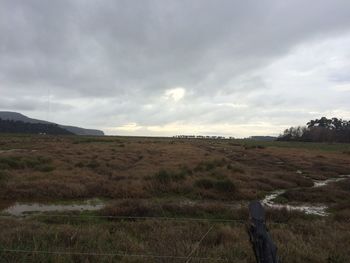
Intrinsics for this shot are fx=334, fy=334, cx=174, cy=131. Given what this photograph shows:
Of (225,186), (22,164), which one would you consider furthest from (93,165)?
(225,186)

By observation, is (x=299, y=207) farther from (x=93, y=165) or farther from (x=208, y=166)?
(x=93, y=165)

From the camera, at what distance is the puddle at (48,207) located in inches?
548

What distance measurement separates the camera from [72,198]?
16891mm

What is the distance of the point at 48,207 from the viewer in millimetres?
15078

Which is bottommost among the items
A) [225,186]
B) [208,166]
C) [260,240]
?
[225,186]

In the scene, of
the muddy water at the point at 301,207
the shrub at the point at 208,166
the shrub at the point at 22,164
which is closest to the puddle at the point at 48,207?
the muddy water at the point at 301,207

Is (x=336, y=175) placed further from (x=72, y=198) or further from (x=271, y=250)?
(x=271, y=250)

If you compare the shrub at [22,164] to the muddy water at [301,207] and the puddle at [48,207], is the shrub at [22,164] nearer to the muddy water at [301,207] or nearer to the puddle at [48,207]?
the puddle at [48,207]

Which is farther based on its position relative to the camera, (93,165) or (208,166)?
(208,166)

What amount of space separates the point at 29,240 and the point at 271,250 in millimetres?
5420

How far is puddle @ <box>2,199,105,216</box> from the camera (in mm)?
13930

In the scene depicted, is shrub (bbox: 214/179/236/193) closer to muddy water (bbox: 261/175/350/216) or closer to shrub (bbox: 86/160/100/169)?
muddy water (bbox: 261/175/350/216)

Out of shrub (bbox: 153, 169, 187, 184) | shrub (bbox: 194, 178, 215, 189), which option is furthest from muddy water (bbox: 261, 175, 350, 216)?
shrub (bbox: 153, 169, 187, 184)

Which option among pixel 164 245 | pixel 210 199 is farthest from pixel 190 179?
pixel 164 245
